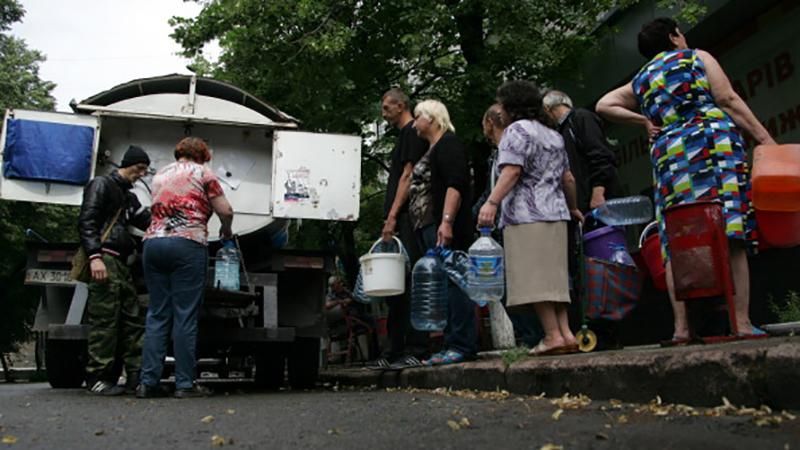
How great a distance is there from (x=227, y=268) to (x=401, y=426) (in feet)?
10.7

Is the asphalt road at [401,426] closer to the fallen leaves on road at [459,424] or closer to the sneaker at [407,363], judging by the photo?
the fallen leaves on road at [459,424]

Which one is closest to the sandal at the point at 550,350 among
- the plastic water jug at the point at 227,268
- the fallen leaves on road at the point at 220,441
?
the fallen leaves on road at the point at 220,441

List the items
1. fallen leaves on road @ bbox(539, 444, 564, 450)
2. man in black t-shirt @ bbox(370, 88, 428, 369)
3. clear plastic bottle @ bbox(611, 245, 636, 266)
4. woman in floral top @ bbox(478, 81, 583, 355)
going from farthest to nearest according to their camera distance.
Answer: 1. man in black t-shirt @ bbox(370, 88, 428, 369)
2. clear plastic bottle @ bbox(611, 245, 636, 266)
3. woman in floral top @ bbox(478, 81, 583, 355)
4. fallen leaves on road @ bbox(539, 444, 564, 450)

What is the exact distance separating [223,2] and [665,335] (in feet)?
23.8

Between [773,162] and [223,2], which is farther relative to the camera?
[223,2]

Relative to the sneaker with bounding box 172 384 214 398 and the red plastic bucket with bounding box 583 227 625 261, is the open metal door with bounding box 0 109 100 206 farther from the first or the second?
the red plastic bucket with bounding box 583 227 625 261

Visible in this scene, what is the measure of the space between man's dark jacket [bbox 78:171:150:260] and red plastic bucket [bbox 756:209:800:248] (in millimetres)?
4581

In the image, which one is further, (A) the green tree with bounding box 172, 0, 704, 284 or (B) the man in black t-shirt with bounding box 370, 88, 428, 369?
(A) the green tree with bounding box 172, 0, 704, 284

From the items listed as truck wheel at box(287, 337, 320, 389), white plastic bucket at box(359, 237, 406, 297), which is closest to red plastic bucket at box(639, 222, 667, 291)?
white plastic bucket at box(359, 237, 406, 297)

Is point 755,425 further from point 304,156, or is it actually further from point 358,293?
point 304,156

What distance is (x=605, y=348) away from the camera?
529 centimetres

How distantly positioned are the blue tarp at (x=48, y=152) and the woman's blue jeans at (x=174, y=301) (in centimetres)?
167

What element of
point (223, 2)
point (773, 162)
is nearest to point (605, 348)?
point (773, 162)

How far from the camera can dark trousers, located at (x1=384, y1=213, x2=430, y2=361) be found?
6340 millimetres
